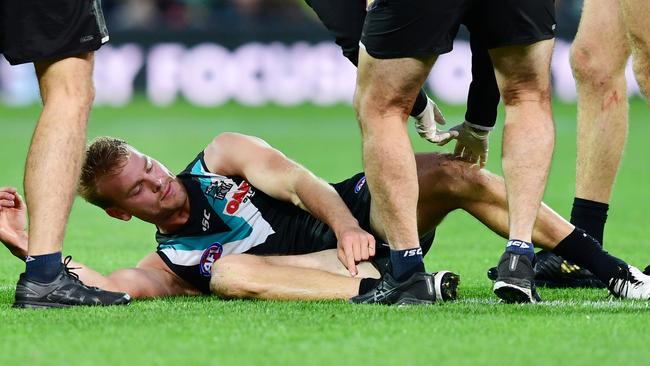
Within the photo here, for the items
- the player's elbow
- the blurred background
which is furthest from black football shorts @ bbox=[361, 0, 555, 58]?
the blurred background

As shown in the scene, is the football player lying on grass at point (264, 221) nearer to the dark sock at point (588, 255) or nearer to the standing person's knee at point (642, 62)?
the dark sock at point (588, 255)

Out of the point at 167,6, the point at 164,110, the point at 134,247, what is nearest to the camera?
the point at 134,247

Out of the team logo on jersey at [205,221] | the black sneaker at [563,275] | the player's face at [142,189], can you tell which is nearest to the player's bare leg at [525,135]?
the black sneaker at [563,275]

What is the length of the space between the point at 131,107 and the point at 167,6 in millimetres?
4334

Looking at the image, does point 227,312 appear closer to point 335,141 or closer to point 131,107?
point 335,141

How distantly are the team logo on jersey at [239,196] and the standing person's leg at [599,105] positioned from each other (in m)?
1.61

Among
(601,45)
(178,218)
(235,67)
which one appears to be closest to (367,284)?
(178,218)

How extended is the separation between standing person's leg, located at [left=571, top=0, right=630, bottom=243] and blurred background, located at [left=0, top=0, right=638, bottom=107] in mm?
13419

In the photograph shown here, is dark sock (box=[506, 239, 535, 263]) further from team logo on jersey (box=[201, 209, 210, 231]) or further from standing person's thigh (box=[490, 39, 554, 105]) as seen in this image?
team logo on jersey (box=[201, 209, 210, 231])

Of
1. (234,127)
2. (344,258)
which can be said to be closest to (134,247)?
(344,258)

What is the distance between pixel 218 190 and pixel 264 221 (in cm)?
26

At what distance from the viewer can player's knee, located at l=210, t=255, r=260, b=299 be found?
18.1 ft

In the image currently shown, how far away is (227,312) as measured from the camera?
5.04m

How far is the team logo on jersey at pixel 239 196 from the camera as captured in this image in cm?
595
